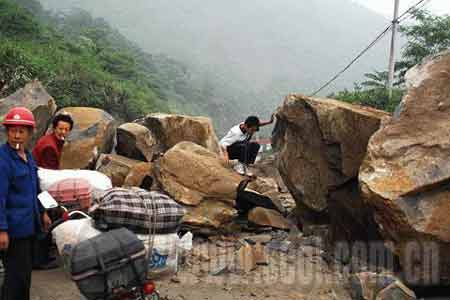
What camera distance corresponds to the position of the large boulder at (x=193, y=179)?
5.64 meters

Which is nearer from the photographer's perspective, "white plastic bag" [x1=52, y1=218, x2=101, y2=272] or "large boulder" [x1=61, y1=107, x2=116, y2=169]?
"white plastic bag" [x1=52, y1=218, x2=101, y2=272]

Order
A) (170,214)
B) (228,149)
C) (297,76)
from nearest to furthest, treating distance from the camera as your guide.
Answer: (170,214)
(228,149)
(297,76)

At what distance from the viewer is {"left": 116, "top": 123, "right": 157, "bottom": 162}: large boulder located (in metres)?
7.05

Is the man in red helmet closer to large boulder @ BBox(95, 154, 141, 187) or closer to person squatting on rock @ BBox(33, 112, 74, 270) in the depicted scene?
person squatting on rock @ BBox(33, 112, 74, 270)

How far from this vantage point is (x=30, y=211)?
3105 mm

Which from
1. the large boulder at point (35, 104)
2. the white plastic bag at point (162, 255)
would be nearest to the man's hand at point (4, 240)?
the white plastic bag at point (162, 255)

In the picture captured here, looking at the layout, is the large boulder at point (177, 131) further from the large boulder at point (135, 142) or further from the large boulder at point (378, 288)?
the large boulder at point (378, 288)

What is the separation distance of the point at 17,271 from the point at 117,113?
12.5 meters

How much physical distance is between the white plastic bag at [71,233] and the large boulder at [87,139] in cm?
354

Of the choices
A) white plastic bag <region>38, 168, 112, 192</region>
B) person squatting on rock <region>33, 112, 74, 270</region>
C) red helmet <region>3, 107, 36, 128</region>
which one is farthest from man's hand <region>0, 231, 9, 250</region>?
person squatting on rock <region>33, 112, 74, 270</region>

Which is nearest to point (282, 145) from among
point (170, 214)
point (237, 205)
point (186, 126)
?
point (237, 205)

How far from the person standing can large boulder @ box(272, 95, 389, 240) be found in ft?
9.37

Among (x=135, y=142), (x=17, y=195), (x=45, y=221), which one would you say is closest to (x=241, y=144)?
(x=135, y=142)

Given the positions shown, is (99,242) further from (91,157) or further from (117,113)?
(117,113)
